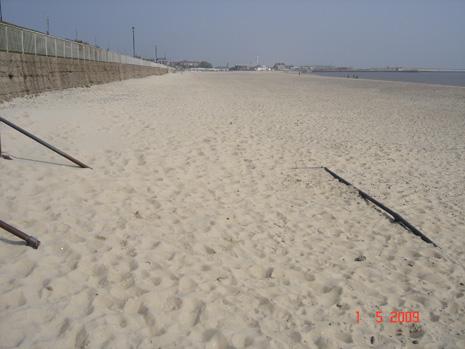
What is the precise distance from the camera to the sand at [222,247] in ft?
8.66

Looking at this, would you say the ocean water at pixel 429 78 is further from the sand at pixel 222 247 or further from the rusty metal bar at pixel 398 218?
the rusty metal bar at pixel 398 218

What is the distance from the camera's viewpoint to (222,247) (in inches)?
151

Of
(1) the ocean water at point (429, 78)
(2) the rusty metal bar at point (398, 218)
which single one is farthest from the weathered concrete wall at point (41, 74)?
(1) the ocean water at point (429, 78)

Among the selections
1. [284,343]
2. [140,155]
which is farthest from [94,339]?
[140,155]

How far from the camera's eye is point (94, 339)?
241 cm

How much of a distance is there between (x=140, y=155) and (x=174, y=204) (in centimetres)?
220

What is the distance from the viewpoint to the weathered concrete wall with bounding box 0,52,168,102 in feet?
39.7

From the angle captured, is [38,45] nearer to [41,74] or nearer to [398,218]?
[41,74]

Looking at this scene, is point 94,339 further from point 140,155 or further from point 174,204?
point 140,155

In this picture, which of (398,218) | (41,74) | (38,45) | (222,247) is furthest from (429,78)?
(222,247)
